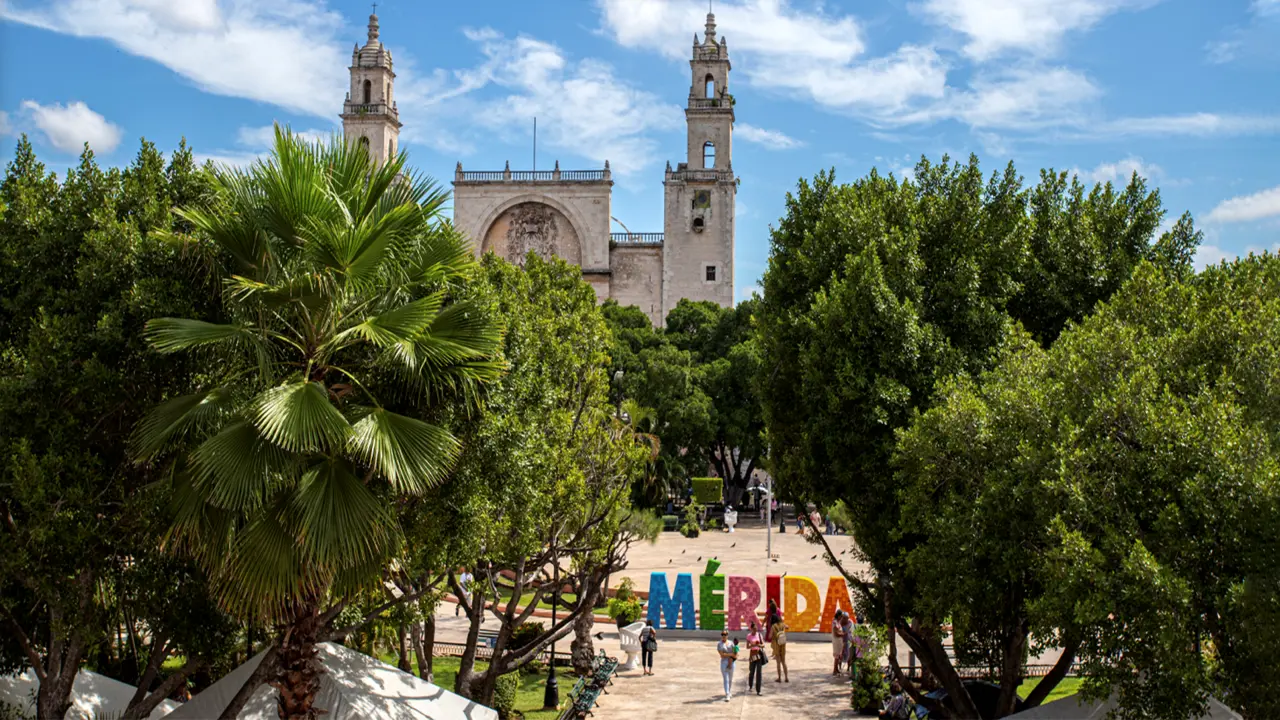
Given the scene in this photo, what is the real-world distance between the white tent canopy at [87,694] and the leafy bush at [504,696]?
192 inches

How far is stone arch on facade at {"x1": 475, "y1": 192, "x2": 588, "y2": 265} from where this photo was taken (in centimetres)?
6147

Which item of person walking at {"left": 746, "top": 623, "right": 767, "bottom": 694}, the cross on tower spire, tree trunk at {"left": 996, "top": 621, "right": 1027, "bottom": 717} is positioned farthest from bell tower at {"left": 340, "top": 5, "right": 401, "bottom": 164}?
tree trunk at {"left": 996, "top": 621, "right": 1027, "bottom": 717}

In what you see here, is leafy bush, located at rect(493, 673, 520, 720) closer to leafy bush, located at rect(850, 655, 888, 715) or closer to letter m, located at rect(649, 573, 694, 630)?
leafy bush, located at rect(850, 655, 888, 715)

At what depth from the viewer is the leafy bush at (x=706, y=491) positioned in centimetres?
4731

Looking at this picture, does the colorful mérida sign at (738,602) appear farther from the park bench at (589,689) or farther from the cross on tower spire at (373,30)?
the cross on tower spire at (373,30)

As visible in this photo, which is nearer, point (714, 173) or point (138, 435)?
point (138, 435)

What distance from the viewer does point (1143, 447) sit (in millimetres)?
9227

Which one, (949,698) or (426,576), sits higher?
(426,576)

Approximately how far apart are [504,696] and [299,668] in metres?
6.42

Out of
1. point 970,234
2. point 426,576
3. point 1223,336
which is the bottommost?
point 426,576

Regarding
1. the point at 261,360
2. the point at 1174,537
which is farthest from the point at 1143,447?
the point at 261,360

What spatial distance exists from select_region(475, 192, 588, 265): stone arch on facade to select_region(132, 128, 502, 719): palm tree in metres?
51.9

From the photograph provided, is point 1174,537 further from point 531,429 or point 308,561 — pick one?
point 308,561

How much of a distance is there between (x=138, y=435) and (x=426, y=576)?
13.9ft
